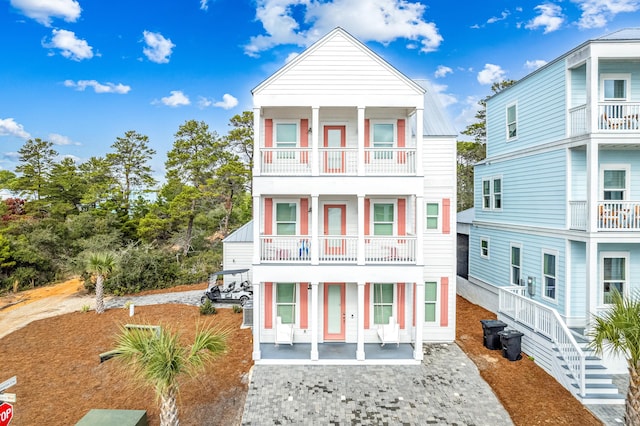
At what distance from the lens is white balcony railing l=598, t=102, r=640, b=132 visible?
31.2 ft

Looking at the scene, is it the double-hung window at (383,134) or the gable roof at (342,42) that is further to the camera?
the double-hung window at (383,134)

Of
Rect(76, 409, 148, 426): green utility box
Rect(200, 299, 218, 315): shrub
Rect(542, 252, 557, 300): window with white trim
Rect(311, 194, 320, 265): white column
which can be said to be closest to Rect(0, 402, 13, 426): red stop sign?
Rect(76, 409, 148, 426): green utility box

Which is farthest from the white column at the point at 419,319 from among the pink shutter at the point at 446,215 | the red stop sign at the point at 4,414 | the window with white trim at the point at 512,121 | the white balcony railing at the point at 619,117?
the red stop sign at the point at 4,414

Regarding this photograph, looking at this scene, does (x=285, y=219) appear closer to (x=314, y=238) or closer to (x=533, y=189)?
(x=314, y=238)

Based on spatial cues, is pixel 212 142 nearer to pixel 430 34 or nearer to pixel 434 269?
pixel 430 34

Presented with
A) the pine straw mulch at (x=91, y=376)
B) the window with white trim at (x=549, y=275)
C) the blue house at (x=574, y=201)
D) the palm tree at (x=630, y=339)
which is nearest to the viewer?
the palm tree at (x=630, y=339)

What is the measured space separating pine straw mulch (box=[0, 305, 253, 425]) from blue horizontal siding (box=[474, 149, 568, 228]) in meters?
11.6

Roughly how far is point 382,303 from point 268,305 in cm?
411

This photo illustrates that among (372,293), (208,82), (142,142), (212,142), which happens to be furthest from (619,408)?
(142,142)

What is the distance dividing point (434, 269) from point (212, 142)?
19.1m

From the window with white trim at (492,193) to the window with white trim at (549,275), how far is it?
3459 millimetres

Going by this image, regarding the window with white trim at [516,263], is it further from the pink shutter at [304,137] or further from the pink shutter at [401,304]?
the pink shutter at [304,137]

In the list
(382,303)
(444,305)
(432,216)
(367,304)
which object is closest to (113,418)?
(367,304)

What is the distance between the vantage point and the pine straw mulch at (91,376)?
6.93 meters
